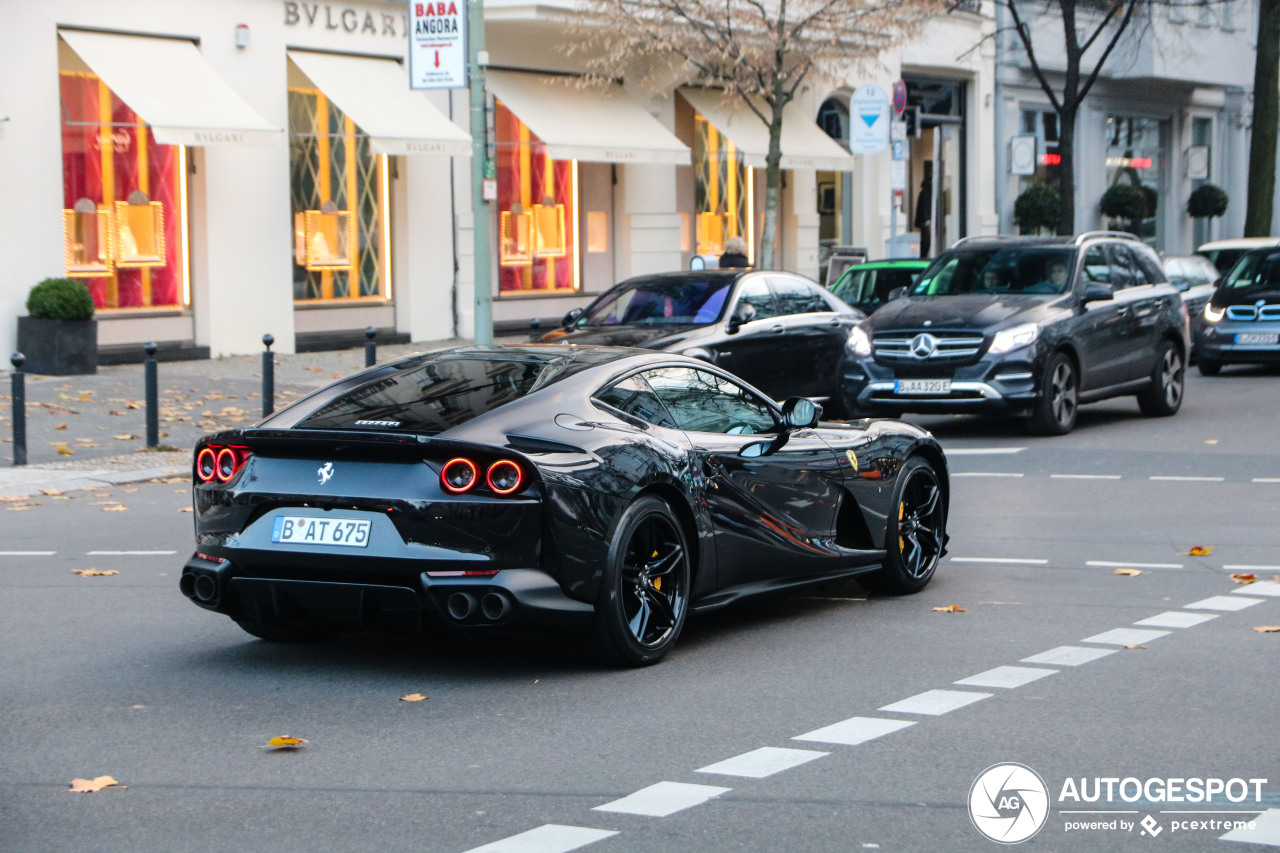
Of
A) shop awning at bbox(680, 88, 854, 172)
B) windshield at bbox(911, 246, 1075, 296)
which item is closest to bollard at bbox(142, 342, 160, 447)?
windshield at bbox(911, 246, 1075, 296)

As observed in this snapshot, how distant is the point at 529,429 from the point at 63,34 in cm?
1644

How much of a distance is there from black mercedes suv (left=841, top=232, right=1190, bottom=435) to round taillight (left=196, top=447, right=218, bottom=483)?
9723 mm

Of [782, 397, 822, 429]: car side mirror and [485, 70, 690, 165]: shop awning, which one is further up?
[485, 70, 690, 165]: shop awning

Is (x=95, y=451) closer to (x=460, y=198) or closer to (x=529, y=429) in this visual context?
(x=529, y=429)

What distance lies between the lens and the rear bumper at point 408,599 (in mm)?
6602

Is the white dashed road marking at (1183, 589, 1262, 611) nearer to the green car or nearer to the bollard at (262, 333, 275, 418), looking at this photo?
the bollard at (262, 333, 275, 418)

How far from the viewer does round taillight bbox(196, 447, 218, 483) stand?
7127 mm

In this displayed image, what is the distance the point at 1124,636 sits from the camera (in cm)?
781

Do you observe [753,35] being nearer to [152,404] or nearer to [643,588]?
[152,404]

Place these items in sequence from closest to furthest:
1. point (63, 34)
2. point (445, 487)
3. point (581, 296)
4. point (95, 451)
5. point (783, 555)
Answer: point (445, 487) < point (783, 555) < point (95, 451) < point (63, 34) < point (581, 296)

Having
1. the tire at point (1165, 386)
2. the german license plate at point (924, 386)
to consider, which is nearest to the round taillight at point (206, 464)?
the german license plate at point (924, 386)

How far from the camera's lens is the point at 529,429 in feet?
22.6

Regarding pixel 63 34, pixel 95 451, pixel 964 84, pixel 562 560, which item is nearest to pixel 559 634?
pixel 562 560

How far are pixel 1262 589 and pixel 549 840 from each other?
5.30 m
